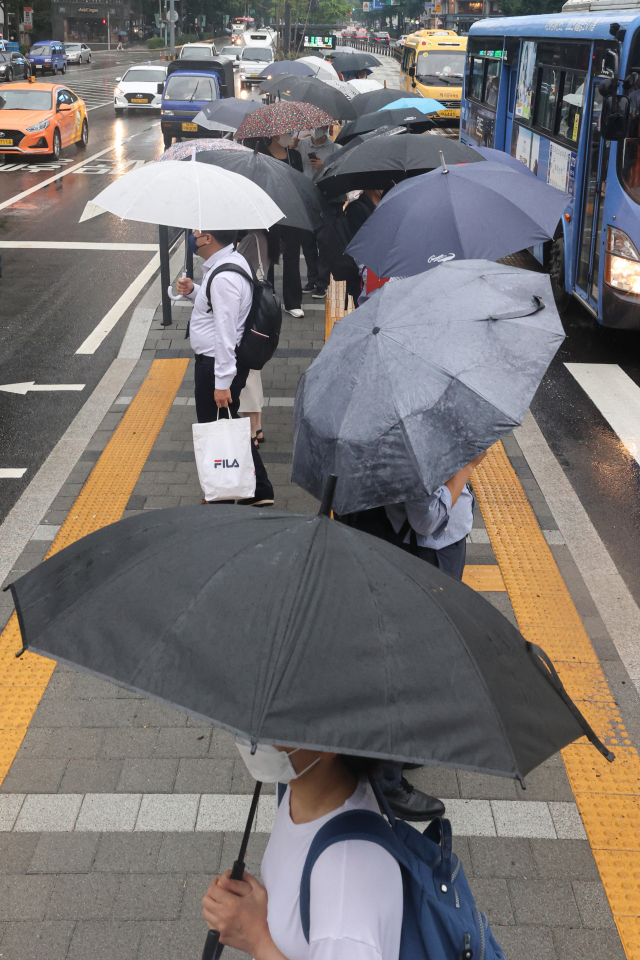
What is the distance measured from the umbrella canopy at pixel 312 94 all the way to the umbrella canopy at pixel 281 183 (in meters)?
5.39

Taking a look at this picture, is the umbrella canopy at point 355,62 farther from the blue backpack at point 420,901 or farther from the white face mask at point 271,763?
the blue backpack at point 420,901

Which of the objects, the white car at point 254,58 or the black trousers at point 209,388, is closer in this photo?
the black trousers at point 209,388

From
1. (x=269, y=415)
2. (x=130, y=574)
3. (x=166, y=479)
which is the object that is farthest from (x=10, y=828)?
(x=269, y=415)

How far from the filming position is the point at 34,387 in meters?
8.42

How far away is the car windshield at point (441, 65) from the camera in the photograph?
2528 cm

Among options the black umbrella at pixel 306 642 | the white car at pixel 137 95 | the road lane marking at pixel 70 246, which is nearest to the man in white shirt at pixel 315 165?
the road lane marking at pixel 70 246

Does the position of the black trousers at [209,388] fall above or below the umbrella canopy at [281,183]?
below

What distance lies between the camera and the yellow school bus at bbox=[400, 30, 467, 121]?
24.9 metres

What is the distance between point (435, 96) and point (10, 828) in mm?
24752

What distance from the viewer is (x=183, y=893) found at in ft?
10.6

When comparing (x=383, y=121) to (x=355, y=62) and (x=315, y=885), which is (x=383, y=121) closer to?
(x=315, y=885)

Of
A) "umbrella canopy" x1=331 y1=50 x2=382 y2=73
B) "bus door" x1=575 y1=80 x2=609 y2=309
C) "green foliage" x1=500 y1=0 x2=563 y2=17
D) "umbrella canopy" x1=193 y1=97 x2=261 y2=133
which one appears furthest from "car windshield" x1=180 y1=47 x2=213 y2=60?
"bus door" x1=575 y1=80 x2=609 y2=309

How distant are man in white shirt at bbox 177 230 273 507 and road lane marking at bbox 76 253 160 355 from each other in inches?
170

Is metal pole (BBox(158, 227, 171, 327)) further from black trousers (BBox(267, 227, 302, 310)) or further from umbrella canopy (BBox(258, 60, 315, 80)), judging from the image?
umbrella canopy (BBox(258, 60, 315, 80))
